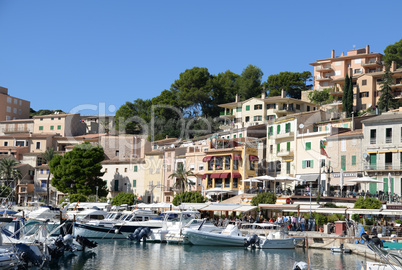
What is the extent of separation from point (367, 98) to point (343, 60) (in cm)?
1305

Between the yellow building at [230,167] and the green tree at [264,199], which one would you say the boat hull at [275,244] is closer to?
the green tree at [264,199]

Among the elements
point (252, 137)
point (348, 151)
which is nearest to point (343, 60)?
point (252, 137)

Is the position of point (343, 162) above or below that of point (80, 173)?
above

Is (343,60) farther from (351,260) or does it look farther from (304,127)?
(351,260)

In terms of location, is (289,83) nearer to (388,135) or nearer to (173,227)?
(388,135)

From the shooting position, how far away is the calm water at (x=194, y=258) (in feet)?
99.6

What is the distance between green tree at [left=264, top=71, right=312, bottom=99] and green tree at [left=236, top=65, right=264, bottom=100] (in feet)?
6.71

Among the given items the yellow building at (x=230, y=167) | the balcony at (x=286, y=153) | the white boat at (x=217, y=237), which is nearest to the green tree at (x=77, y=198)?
the yellow building at (x=230, y=167)

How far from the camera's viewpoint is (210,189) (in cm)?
5856

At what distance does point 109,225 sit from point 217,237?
36.0ft

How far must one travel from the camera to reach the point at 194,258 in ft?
111

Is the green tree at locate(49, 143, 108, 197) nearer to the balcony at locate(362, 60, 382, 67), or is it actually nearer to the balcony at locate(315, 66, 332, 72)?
the balcony at locate(315, 66, 332, 72)

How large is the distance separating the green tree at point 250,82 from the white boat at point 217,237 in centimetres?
5912

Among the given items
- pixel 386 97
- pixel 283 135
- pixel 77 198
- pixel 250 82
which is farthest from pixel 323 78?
pixel 77 198
